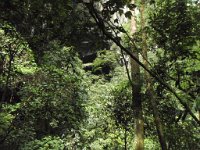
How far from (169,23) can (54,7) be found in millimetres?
5937

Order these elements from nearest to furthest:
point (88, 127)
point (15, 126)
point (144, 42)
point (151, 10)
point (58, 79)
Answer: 1. point (144, 42)
2. point (151, 10)
3. point (15, 126)
4. point (58, 79)
5. point (88, 127)

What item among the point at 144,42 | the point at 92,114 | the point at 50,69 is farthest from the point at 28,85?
the point at 144,42

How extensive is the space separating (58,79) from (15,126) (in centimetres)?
258

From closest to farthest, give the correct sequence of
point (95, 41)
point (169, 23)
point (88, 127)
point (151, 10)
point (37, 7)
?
point (95, 41)
point (37, 7)
point (169, 23)
point (151, 10)
point (88, 127)

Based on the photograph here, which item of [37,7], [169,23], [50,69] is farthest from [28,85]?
[37,7]

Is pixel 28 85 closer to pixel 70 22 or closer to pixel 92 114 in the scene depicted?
pixel 92 114

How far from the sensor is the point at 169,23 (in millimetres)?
8148

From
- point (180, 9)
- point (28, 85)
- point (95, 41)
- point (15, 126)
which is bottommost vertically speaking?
point (15, 126)

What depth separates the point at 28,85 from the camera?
13.0 metres

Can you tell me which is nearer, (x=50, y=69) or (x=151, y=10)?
(x=151, y=10)

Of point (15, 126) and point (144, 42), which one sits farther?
point (15, 126)

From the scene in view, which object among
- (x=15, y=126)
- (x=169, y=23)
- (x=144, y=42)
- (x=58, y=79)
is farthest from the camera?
(x=58, y=79)

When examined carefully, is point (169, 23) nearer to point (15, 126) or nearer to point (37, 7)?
point (37, 7)

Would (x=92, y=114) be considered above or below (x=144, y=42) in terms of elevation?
below
